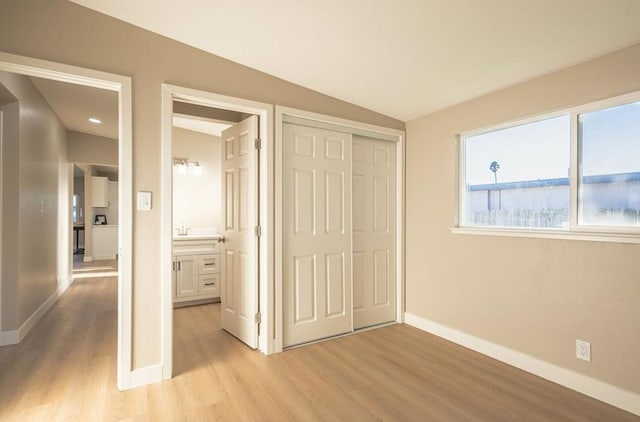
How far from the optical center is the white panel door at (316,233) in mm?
3066

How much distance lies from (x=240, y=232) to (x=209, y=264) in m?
1.72

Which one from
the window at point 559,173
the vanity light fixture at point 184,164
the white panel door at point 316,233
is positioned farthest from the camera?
the vanity light fixture at point 184,164

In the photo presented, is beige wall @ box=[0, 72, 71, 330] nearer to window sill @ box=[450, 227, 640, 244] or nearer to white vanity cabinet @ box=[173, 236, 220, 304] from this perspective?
white vanity cabinet @ box=[173, 236, 220, 304]

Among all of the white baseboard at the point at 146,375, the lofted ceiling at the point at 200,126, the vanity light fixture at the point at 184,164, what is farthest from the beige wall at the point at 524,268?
the vanity light fixture at the point at 184,164

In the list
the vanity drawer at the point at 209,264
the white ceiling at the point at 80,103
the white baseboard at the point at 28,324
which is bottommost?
the white baseboard at the point at 28,324

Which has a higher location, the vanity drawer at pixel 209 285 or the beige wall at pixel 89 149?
the beige wall at pixel 89 149

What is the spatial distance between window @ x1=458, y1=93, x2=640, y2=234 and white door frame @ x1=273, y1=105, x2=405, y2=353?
2.36 ft

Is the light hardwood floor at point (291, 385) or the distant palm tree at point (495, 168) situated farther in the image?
the distant palm tree at point (495, 168)

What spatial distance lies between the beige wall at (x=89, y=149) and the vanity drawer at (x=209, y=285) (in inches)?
126

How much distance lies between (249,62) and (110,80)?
1065 millimetres

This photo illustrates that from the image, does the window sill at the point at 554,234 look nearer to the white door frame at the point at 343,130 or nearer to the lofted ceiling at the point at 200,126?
the white door frame at the point at 343,130

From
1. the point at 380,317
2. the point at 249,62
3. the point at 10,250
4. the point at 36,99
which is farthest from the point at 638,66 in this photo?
the point at 36,99

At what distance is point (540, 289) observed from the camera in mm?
2557

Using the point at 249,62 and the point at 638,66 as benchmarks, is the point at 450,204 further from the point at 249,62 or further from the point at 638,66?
the point at 249,62
